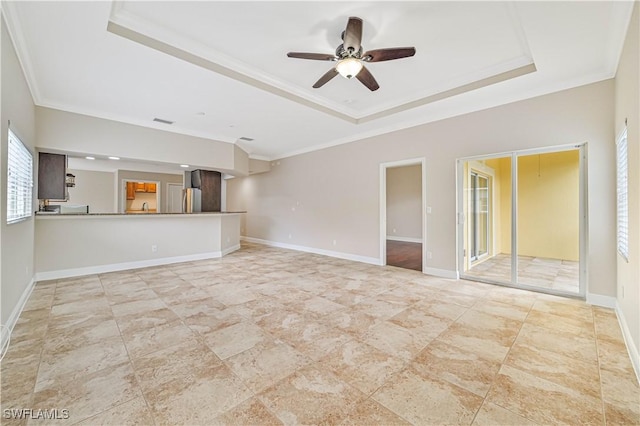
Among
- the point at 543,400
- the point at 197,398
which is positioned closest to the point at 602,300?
the point at 543,400

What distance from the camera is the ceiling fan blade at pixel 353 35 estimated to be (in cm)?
235

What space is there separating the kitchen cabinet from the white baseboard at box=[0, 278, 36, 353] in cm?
515

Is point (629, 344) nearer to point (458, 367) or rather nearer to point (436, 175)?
point (458, 367)

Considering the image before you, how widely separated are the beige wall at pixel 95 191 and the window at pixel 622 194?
417 inches

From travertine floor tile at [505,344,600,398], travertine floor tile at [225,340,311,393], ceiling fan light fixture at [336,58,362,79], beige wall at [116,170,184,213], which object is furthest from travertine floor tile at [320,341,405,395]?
beige wall at [116,170,184,213]

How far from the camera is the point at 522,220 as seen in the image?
498cm

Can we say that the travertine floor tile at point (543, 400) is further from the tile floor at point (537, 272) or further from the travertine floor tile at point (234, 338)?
the tile floor at point (537, 272)

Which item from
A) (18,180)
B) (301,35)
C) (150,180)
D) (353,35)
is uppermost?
(301,35)

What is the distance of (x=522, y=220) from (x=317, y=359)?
493 centimetres

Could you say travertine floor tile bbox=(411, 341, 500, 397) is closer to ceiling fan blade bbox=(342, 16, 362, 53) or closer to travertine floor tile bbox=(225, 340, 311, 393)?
travertine floor tile bbox=(225, 340, 311, 393)

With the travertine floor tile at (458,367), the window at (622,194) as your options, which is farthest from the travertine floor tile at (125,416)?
the window at (622,194)

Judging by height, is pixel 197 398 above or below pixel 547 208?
below

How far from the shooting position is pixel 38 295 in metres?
3.50

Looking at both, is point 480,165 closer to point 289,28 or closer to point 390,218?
point 289,28
